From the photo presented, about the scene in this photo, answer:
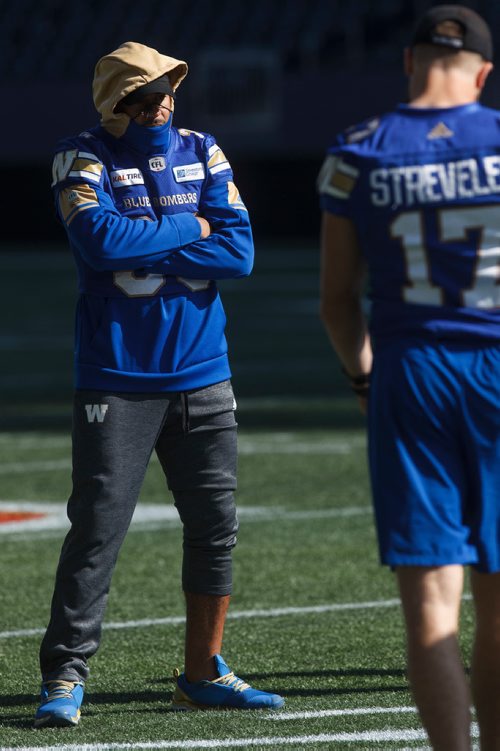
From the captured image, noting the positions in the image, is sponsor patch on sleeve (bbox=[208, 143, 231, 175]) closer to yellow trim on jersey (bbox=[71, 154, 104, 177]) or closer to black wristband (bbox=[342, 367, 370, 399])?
yellow trim on jersey (bbox=[71, 154, 104, 177])

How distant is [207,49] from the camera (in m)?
39.2

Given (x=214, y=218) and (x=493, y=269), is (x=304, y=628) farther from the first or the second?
(x=493, y=269)

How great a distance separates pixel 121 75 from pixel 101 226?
1.46ft

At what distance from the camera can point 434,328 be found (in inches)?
134

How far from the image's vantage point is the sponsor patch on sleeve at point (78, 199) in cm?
459

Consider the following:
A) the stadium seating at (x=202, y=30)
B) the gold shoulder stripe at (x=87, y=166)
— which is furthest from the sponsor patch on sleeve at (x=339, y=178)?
the stadium seating at (x=202, y=30)

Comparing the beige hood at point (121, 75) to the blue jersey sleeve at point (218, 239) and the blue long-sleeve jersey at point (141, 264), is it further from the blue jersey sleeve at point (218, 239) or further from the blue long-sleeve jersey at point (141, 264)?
the blue jersey sleeve at point (218, 239)

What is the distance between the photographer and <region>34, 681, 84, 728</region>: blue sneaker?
14.9 ft

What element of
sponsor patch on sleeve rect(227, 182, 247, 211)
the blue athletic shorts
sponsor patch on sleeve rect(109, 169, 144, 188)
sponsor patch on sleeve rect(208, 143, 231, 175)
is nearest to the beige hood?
sponsor patch on sleeve rect(109, 169, 144, 188)

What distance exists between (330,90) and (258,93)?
2031 mm

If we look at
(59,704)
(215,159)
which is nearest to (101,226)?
(215,159)

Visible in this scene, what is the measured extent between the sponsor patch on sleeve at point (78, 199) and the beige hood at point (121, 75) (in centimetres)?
22

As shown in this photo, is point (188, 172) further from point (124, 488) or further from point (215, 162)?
point (124, 488)

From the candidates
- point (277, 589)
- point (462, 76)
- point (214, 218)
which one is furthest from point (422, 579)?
point (277, 589)
